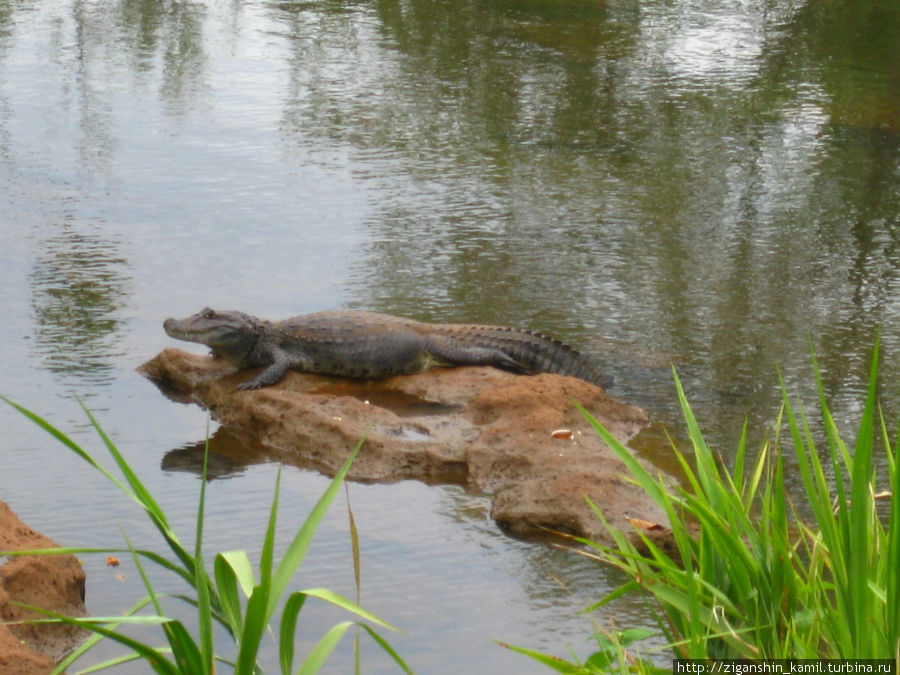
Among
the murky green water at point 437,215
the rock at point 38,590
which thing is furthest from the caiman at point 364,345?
the rock at point 38,590

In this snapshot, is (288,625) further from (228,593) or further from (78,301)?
(78,301)

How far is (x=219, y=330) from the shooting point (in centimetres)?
612

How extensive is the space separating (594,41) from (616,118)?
2606 millimetres

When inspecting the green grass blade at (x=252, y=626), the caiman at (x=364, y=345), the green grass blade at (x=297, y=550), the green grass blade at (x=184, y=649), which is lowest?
the caiman at (x=364, y=345)

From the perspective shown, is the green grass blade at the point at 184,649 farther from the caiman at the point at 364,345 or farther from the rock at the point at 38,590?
the caiman at the point at 364,345

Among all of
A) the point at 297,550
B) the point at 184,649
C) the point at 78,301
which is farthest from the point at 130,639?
the point at 78,301

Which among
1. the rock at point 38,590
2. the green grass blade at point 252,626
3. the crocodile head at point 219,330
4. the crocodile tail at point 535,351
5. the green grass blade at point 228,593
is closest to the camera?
the green grass blade at point 252,626

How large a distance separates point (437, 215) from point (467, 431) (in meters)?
3.18

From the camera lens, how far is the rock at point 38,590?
3570 millimetres

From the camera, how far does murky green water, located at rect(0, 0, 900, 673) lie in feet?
15.4

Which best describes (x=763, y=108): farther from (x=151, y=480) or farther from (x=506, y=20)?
(x=151, y=480)

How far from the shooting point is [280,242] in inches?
312

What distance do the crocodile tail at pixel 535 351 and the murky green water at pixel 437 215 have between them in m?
0.21

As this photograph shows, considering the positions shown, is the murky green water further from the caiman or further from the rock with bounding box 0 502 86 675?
the caiman
